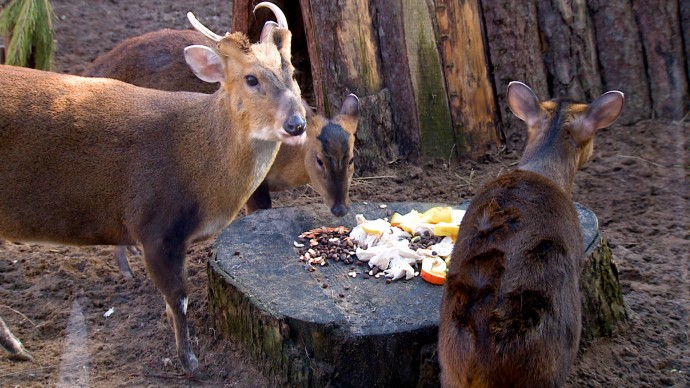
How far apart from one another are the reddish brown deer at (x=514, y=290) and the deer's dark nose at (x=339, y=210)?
1.69m

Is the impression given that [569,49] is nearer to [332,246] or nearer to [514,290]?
[332,246]

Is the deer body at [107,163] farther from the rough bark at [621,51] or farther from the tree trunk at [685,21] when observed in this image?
the tree trunk at [685,21]

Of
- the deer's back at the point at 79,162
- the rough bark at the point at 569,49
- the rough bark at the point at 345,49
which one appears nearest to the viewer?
the deer's back at the point at 79,162

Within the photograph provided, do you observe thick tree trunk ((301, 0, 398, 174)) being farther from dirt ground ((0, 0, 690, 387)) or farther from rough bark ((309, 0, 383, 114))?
dirt ground ((0, 0, 690, 387))

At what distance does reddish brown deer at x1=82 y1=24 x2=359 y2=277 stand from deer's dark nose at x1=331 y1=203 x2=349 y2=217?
2 cm

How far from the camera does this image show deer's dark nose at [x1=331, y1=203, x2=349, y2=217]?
6000mm

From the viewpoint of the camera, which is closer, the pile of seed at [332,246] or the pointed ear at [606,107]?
the pointed ear at [606,107]

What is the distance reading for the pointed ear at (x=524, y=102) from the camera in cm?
512

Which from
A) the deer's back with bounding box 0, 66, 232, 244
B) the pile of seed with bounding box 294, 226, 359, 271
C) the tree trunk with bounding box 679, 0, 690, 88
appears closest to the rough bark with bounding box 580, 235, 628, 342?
the pile of seed with bounding box 294, 226, 359, 271

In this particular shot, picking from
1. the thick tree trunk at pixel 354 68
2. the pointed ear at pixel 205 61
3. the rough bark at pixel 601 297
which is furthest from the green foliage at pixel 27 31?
the rough bark at pixel 601 297

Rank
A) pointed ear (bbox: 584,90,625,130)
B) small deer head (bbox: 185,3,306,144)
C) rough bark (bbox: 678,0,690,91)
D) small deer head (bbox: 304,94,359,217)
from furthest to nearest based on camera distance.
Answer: rough bark (bbox: 678,0,690,91) → small deer head (bbox: 304,94,359,217) → small deer head (bbox: 185,3,306,144) → pointed ear (bbox: 584,90,625,130)

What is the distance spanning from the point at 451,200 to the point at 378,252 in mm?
2227

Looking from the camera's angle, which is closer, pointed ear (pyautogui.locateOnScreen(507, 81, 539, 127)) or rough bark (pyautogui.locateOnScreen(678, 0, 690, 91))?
pointed ear (pyautogui.locateOnScreen(507, 81, 539, 127))

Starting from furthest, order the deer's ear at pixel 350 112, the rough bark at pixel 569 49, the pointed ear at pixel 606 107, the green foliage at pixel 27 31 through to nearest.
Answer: the green foliage at pixel 27 31 → the rough bark at pixel 569 49 → the deer's ear at pixel 350 112 → the pointed ear at pixel 606 107
